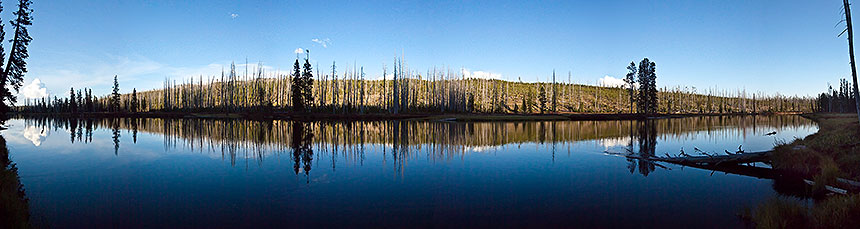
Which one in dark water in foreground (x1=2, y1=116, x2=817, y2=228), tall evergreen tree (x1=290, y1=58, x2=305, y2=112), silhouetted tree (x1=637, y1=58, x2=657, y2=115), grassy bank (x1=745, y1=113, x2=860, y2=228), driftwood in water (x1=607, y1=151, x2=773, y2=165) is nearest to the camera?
grassy bank (x1=745, y1=113, x2=860, y2=228)

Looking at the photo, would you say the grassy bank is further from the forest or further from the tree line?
the tree line

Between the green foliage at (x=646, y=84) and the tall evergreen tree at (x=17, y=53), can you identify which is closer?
the tall evergreen tree at (x=17, y=53)

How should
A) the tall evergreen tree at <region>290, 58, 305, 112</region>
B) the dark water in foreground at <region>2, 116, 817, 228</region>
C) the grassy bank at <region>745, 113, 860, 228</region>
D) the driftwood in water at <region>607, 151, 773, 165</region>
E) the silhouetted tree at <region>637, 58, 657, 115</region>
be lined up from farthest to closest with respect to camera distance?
1. the silhouetted tree at <region>637, 58, 657, 115</region>
2. the tall evergreen tree at <region>290, 58, 305, 112</region>
3. the driftwood in water at <region>607, 151, 773, 165</region>
4. the dark water in foreground at <region>2, 116, 817, 228</region>
5. the grassy bank at <region>745, 113, 860, 228</region>

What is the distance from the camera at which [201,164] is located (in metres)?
15.0

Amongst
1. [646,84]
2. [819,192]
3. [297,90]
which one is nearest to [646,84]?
[646,84]

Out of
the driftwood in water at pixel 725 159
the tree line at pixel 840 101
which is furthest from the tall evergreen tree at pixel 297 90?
the tree line at pixel 840 101

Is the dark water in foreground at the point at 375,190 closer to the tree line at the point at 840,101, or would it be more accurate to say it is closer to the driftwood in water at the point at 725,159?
the driftwood in water at the point at 725,159

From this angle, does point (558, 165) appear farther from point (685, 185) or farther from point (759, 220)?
point (759, 220)

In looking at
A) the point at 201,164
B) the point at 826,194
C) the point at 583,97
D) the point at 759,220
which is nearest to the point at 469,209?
the point at 759,220

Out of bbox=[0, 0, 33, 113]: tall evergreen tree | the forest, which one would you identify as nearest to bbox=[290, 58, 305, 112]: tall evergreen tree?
the forest

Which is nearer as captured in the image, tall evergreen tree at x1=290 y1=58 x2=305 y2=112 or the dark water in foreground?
the dark water in foreground

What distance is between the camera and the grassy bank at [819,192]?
21.9 ft

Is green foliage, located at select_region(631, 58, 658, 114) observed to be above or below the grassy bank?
above

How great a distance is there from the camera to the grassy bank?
21.9ft
